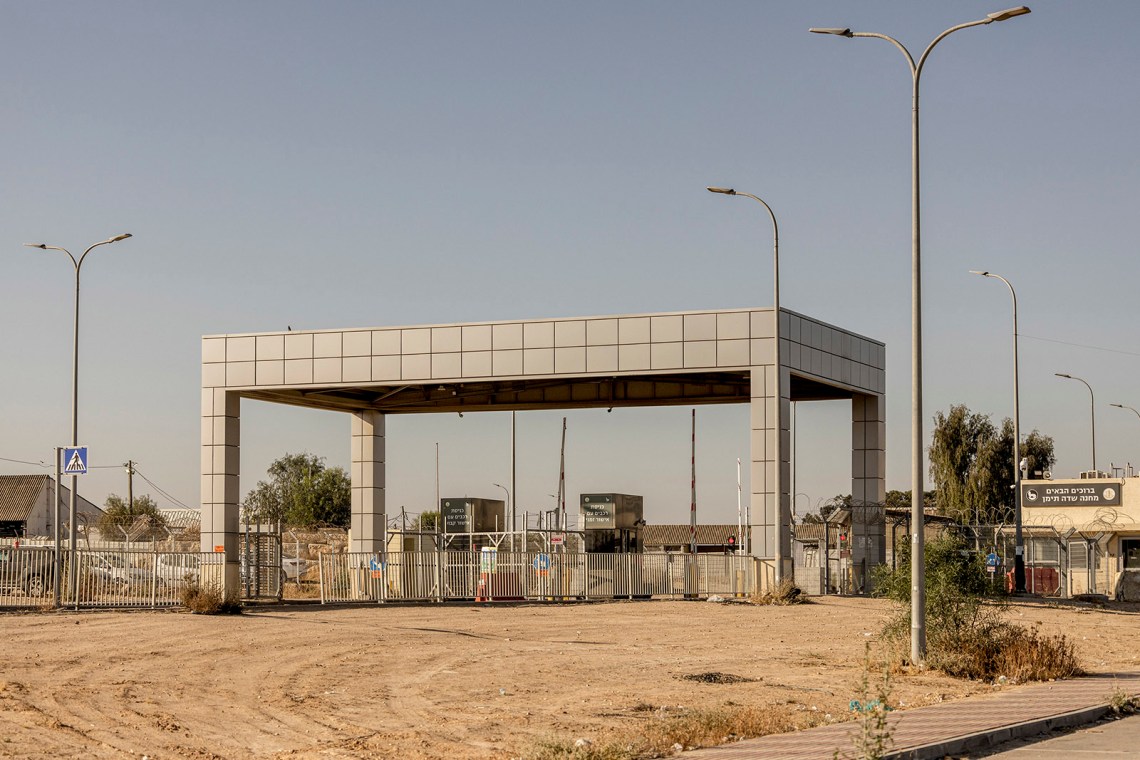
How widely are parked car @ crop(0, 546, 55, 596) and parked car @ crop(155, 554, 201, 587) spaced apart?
2.62 meters

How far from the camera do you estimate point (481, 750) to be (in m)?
13.4

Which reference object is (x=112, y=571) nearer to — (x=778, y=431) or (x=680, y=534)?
(x=778, y=431)

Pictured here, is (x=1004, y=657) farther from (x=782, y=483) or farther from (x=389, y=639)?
(x=782, y=483)

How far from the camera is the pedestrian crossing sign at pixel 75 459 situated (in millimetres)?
31400

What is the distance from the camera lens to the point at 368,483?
47188mm

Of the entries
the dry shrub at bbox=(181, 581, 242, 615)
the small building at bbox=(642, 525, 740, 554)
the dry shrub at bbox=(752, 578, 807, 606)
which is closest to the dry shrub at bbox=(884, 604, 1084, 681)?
the dry shrub at bbox=(752, 578, 807, 606)

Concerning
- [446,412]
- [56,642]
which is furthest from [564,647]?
[446,412]

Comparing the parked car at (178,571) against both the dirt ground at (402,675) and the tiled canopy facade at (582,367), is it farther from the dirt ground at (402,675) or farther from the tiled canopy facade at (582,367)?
the dirt ground at (402,675)

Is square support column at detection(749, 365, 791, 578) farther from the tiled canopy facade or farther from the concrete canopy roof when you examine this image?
the concrete canopy roof

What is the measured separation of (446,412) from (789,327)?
15.1 metres

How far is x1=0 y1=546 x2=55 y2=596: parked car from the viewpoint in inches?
1355

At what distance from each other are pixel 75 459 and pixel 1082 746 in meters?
24.1

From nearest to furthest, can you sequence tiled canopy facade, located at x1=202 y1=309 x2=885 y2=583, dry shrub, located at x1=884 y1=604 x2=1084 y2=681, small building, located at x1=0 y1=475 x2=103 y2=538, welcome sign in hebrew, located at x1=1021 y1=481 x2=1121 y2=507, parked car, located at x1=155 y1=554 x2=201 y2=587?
dry shrub, located at x1=884 y1=604 x2=1084 y2=681 → parked car, located at x1=155 y1=554 x2=201 y2=587 → tiled canopy facade, located at x1=202 y1=309 x2=885 y2=583 → welcome sign in hebrew, located at x1=1021 y1=481 x2=1121 y2=507 → small building, located at x1=0 y1=475 x2=103 y2=538

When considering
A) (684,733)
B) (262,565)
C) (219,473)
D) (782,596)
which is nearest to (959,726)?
(684,733)
